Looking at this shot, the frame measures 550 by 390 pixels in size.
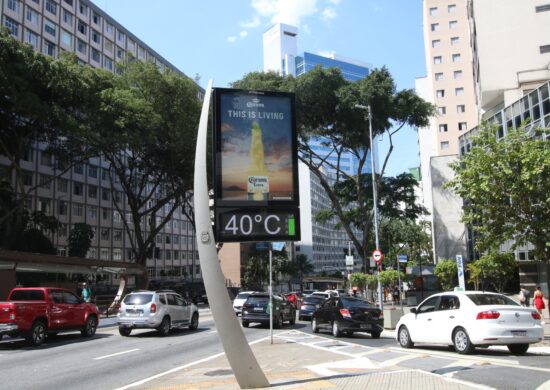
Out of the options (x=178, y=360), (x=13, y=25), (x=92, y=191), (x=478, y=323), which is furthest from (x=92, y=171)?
(x=478, y=323)

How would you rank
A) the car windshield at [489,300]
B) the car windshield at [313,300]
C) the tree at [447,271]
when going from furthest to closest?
1. the tree at [447,271]
2. the car windshield at [313,300]
3. the car windshield at [489,300]

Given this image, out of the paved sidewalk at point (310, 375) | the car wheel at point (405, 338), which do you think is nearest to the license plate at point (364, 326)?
the car wheel at point (405, 338)

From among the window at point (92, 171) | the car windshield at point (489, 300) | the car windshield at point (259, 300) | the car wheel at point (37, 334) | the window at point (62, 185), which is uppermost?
the window at point (92, 171)

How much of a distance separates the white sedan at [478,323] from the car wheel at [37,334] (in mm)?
11701

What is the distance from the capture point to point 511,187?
1606cm

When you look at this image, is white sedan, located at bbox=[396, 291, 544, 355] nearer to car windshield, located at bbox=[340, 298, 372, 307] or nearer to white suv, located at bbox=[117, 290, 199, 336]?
car windshield, located at bbox=[340, 298, 372, 307]

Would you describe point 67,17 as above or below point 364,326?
above

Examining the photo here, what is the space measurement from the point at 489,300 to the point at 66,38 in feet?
200

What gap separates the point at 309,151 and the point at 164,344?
25.5 meters

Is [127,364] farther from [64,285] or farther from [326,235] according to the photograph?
[326,235]

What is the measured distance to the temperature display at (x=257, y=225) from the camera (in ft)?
30.8

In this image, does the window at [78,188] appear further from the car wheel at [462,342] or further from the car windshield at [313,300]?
the car wheel at [462,342]

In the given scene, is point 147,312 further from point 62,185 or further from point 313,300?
point 62,185

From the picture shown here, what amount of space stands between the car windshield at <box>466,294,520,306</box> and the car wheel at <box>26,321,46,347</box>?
13.0 m
